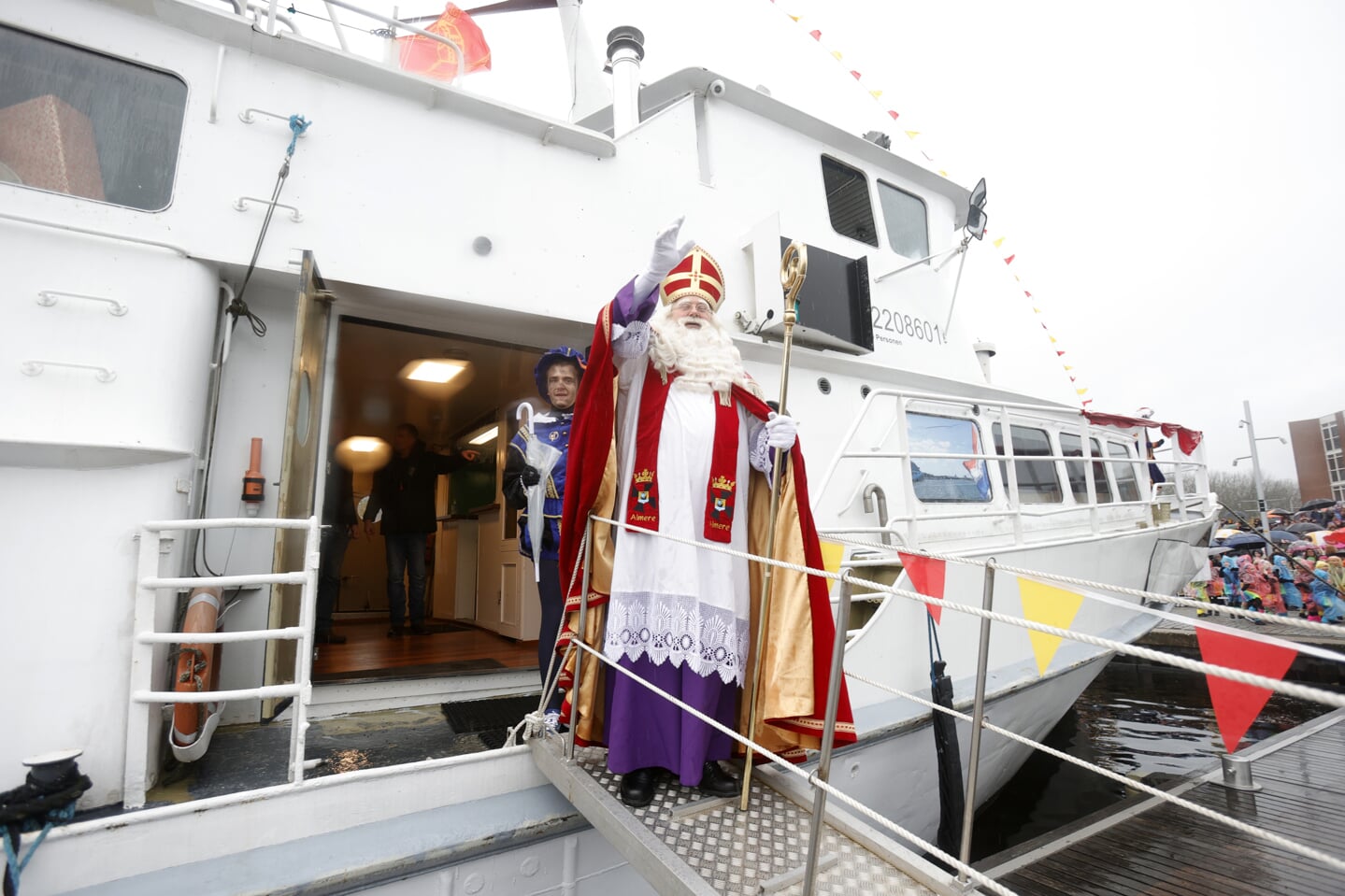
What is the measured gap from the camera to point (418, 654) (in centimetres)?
470

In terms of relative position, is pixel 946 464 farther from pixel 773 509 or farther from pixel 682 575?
pixel 682 575

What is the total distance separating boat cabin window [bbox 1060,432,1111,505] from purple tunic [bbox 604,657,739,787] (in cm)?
451

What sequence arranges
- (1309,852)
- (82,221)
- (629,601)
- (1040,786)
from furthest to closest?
(1040,786) < (82,221) < (629,601) < (1309,852)

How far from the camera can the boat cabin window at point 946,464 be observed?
15.0ft

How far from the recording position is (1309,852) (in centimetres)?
79

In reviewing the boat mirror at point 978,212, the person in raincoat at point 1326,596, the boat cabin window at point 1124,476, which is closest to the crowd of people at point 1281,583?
the person in raincoat at point 1326,596

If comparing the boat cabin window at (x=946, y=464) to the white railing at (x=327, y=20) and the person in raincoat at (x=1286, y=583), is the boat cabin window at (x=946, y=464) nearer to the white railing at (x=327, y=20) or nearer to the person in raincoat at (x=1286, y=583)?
the white railing at (x=327, y=20)

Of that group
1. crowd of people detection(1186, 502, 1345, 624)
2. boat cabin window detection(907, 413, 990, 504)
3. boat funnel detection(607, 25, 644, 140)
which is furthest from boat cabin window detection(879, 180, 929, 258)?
crowd of people detection(1186, 502, 1345, 624)

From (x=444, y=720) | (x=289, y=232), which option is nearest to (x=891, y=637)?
(x=444, y=720)

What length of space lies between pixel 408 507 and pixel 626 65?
3.86 meters

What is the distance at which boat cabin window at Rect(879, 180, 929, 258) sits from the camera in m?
5.57

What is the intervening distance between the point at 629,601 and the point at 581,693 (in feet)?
1.32

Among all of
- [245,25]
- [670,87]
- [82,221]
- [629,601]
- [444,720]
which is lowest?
[444,720]

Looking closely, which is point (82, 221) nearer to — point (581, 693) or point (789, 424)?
point (581, 693)
